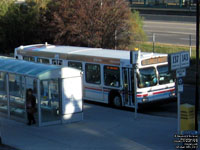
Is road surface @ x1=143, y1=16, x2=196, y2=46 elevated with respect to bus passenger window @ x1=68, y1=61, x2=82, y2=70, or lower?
elevated

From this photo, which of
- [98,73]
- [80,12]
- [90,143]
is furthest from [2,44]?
[90,143]

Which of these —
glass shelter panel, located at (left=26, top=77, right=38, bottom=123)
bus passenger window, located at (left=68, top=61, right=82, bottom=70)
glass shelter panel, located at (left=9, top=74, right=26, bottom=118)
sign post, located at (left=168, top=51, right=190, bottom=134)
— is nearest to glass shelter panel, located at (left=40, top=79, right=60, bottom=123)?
glass shelter panel, located at (left=26, top=77, right=38, bottom=123)

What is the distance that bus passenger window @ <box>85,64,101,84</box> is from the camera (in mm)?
18484

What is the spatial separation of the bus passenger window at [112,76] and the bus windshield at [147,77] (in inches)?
48.0

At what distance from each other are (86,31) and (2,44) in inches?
436

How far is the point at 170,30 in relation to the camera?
3834 cm

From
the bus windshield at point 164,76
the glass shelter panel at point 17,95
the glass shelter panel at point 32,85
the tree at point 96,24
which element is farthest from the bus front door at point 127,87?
the tree at point 96,24

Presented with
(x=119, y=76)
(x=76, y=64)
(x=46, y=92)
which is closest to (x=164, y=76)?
(x=119, y=76)

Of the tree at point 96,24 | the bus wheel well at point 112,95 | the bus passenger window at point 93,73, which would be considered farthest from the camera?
the tree at point 96,24

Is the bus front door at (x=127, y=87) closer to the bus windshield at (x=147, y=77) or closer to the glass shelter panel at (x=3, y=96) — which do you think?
the bus windshield at (x=147, y=77)

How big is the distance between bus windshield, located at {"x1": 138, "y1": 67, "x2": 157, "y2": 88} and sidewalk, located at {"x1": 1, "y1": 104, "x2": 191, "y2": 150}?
4.30 ft

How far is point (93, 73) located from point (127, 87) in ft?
7.43

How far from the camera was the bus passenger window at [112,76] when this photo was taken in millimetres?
17562

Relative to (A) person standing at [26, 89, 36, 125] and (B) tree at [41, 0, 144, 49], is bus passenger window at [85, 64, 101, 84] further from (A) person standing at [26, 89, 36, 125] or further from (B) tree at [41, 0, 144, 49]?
(B) tree at [41, 0, 144, 49]
